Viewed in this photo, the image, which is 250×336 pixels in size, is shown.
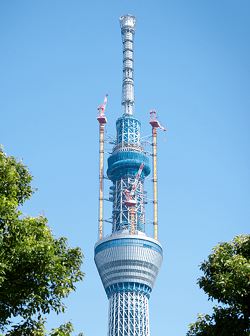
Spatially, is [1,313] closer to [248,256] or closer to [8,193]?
[8,193]

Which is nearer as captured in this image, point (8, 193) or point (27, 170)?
point (8, 193)

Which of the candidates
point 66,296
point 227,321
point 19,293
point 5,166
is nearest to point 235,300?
point 227,321

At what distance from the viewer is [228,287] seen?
32812 millimetres

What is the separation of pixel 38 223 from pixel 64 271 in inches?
93.1

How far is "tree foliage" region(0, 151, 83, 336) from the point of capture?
98.5 ft

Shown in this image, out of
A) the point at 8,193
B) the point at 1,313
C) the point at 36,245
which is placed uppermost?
the point at 8,193

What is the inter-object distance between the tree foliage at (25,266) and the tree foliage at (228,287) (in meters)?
6.52

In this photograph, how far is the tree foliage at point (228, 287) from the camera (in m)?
32.8

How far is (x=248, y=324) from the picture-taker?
33.1 metres

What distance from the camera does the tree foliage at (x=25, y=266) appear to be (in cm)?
3002

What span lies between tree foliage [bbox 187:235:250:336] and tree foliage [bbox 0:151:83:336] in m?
6.52

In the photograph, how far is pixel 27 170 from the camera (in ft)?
109

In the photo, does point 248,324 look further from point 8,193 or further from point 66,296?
point 8,193

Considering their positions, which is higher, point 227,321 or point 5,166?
point 5,166
